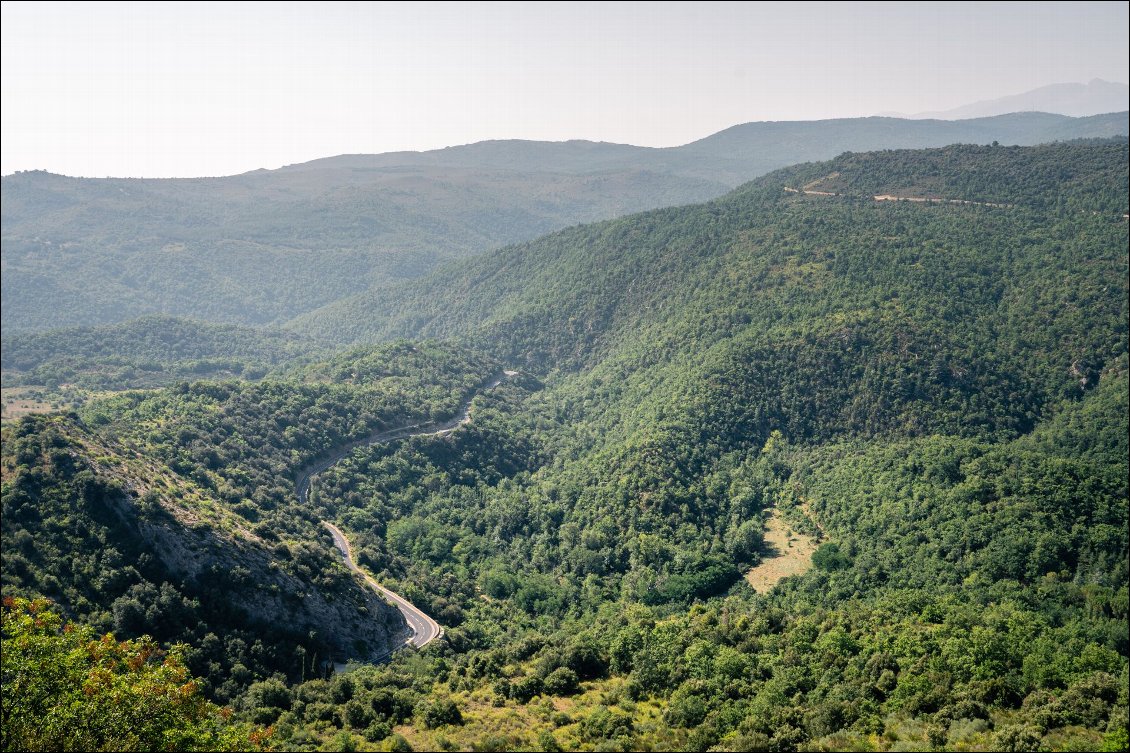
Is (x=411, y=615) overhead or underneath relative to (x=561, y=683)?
underneath

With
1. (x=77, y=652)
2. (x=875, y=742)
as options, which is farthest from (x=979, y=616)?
(x=77, y=652)

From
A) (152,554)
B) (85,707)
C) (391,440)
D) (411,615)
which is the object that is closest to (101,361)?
(391,440)

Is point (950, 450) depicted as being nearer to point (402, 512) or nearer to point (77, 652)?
point (402, 512)

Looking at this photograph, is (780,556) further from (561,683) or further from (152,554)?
(152,554)

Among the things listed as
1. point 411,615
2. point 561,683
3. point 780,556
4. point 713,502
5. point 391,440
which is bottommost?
point 411,615

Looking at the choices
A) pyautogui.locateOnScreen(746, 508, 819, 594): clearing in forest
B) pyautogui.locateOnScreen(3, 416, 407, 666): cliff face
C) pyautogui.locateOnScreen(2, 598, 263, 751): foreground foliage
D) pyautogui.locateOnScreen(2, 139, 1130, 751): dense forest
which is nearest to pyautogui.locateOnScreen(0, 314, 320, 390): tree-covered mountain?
pyautogui.locateOnScreen(2, 139, 1130, 751): dense forest

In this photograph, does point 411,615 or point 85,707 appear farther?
point 411,615

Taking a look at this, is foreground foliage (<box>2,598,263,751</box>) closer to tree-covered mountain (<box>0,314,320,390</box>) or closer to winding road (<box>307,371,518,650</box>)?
winding road (<box>307,371,518,650</box>)
